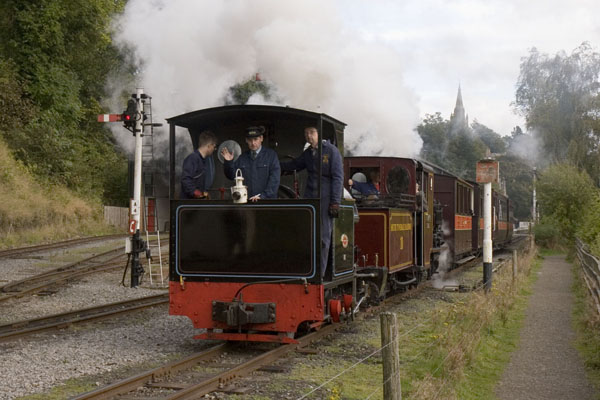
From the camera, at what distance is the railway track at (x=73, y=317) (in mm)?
8820

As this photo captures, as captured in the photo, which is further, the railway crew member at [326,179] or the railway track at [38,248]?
the railway track at [38,248]

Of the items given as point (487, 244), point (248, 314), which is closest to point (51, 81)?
point (487, 244)

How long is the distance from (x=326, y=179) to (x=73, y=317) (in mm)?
4734

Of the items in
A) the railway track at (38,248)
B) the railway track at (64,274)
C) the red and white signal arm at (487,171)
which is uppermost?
the red and white signal arm at (487,171)

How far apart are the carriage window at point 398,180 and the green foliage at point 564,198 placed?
62.1 ft

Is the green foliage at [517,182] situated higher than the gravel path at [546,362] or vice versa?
the green foliage at [517,182]

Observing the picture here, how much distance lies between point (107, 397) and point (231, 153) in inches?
133

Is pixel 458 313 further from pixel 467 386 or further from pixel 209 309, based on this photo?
pixel 209 309

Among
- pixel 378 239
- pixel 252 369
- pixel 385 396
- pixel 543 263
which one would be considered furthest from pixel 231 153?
pixel 543 263

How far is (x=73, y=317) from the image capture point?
409 inches

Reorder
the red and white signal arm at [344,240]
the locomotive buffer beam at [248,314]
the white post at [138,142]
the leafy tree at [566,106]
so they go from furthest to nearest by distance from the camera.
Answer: the leafy tree at [566,106] → the white post at [138,142] → the red and white signal arm at [344,240] → the locomotive buffer beam at [248,314]

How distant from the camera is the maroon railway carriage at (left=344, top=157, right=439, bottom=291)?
423 inches

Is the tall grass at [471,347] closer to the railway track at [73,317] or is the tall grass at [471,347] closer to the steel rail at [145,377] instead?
the steel rail at [145,377]

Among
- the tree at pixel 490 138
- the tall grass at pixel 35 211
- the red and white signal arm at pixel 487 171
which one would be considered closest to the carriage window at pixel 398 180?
the red and white signal arm at pixel 487 171
